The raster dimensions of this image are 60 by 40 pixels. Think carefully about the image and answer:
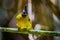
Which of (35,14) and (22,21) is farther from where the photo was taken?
(35,14)

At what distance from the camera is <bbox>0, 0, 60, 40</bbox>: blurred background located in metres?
0.80

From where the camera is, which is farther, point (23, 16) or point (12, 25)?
point (12, 25)

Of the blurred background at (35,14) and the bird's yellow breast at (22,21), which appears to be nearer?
the bird's yellow breast at (22,21)

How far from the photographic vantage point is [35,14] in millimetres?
825

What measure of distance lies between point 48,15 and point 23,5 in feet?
0.46

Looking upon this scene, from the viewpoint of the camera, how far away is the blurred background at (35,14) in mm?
802

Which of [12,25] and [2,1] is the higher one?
[2,1]

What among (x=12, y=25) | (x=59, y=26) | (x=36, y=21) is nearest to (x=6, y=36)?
(x=12, y=25)

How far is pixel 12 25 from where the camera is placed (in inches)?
31.8

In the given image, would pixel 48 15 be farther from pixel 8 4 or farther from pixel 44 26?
pixel 8 4

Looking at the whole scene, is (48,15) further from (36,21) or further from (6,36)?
(6,36)

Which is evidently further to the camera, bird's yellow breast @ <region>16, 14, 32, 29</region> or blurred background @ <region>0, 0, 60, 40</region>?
blurred background @ <region>0, 0, 60, 40</region>

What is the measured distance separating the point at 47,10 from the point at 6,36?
0.25 metres

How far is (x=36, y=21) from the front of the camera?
2.66 ft
